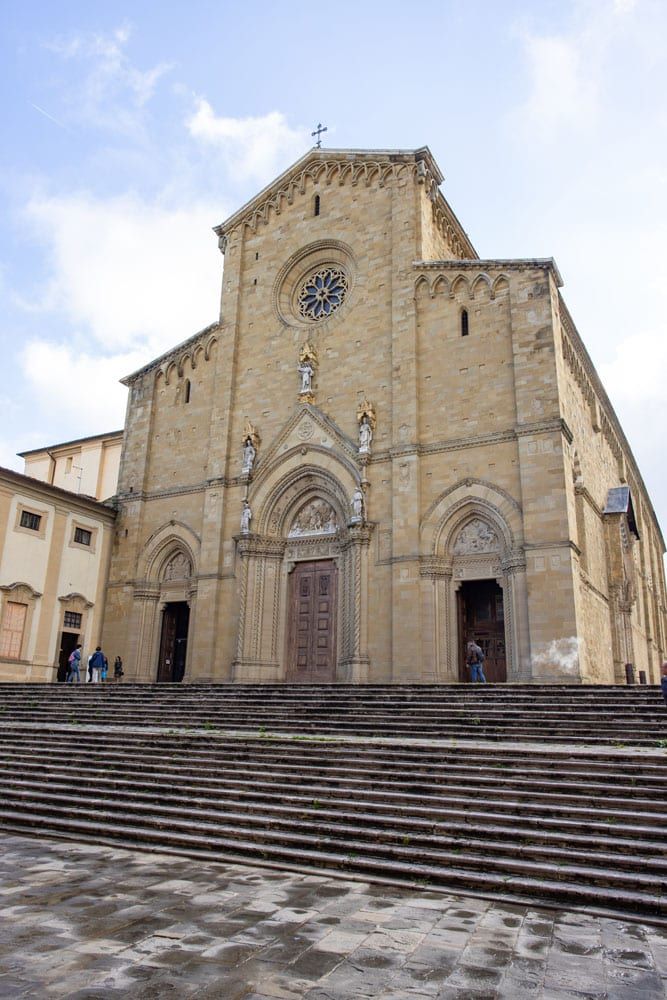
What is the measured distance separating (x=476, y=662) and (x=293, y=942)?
1493 centimetres

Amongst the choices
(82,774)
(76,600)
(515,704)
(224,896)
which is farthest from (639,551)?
(224,896)

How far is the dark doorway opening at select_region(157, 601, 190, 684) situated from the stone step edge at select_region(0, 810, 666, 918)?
50.6 ft

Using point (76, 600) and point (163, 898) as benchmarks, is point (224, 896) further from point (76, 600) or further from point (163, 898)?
point (76, 600)

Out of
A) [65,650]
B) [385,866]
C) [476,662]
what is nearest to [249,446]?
[65,650]

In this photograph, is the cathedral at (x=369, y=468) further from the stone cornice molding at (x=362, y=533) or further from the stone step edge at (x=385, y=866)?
the stone step edge at (x=385, y=866)

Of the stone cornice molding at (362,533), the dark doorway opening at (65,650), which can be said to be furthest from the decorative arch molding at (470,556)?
the dark doorway opening at (65,650)

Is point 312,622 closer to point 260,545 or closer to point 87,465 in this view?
point 260,545

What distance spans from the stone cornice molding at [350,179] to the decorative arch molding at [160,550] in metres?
12.1

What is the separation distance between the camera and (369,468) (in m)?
24.5

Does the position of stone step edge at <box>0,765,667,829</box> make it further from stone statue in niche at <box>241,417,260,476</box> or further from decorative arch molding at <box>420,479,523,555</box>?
stone statue in niche at <box>241,417,260,476</box>

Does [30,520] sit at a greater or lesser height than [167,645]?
greater

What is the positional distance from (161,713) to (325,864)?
9638 mm

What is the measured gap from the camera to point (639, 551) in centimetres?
3666

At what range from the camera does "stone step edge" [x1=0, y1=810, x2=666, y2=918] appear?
8.01 m
